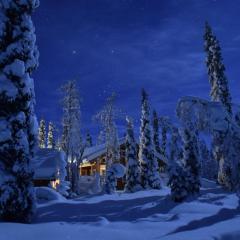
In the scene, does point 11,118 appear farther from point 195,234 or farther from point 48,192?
point 48,192

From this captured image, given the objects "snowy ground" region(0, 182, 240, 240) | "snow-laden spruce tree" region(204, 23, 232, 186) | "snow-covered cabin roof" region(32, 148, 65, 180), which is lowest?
"snowy ground" region(0, 182, 240, 240)

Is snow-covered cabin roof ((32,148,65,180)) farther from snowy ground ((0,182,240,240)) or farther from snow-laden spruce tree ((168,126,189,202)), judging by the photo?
snowy ground ((0,182,240,240))

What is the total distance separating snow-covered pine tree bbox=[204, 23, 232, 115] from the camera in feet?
143

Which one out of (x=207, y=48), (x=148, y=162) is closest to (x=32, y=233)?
(x=207, y=48)

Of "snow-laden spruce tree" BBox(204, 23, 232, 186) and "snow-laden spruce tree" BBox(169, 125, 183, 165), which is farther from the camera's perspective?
"snow-laden spruce tree" BBox(204, 23, 232, 186)

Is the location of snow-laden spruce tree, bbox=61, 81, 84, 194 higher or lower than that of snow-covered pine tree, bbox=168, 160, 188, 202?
higher

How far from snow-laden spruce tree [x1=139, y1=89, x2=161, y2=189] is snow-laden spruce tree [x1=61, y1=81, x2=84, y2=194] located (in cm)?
796

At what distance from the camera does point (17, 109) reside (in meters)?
16.0

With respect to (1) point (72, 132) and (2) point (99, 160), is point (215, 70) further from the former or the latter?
(2) point (99, 160)

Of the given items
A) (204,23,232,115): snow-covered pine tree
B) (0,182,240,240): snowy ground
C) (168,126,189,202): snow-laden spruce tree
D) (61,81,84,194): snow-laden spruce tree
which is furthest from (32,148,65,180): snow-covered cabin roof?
(0,182,240,240): snowy ground

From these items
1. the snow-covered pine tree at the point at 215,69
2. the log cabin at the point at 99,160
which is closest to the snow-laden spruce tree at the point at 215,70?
the snow-covered pine tree at the point at 215,69

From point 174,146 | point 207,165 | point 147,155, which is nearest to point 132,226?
point 174,146

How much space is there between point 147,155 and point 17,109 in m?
39.5

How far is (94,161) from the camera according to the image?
63.4m
